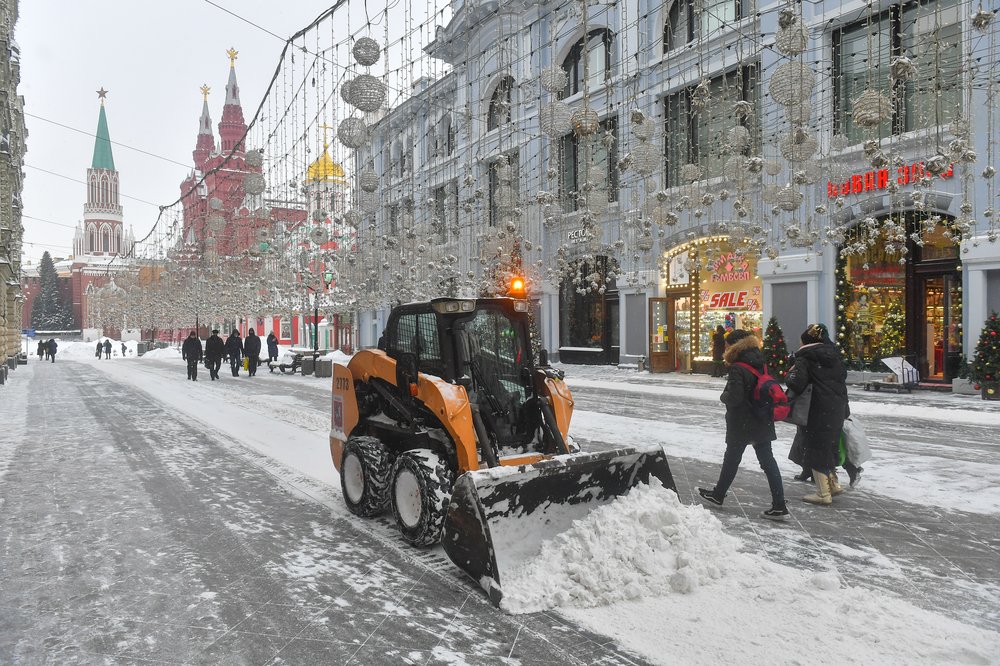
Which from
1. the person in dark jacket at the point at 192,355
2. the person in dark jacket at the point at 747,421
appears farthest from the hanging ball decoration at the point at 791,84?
the person in dark jacket at the point at 192,355

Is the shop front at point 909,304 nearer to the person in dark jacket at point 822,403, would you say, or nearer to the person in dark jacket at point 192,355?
the person in dark jacket at point 822,403

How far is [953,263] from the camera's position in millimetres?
16125

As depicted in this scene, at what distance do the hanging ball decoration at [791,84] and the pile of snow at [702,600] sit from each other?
19.6ft

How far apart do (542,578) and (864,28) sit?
1833cm

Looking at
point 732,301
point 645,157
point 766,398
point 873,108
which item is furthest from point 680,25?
point 766,398

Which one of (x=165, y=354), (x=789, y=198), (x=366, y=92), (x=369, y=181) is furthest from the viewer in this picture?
(x=165, y=354)

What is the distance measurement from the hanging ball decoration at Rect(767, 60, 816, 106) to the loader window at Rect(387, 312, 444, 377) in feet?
18.9

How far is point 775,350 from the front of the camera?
1817 centimetres

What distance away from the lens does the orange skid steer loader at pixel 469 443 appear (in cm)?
441

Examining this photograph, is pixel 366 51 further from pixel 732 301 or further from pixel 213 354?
pixel 213 354

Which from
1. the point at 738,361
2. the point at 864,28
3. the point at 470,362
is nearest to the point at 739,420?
the point at 738,361

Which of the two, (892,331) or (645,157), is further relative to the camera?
(892,331)

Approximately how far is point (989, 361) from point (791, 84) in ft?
30.6

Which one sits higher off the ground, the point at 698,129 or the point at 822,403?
the point at 698,129
